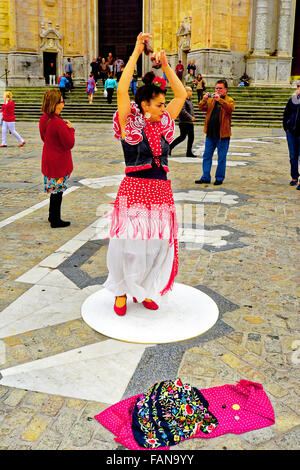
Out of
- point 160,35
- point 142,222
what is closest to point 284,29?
point 160,35

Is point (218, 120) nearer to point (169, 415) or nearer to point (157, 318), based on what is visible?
point (157, 318)

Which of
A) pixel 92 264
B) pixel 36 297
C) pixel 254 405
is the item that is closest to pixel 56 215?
pixel 92 264

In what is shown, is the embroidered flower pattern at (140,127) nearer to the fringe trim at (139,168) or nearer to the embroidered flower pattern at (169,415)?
the fringe trim at (139,168)

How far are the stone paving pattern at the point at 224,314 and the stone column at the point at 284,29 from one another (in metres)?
21.6

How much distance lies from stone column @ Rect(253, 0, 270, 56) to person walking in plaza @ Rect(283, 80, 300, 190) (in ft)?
70.1

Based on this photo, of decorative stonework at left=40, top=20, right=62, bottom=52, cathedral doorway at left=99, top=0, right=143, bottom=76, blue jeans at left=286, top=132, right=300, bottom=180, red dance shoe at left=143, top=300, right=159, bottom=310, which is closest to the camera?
red dance shoe at left=143, top=300, right=159, bottom=310

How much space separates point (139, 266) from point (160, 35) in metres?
31.9

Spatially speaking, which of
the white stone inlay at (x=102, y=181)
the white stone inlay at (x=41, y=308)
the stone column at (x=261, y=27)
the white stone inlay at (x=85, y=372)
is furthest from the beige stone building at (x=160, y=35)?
the white stone inlay at (x=85, y=372)

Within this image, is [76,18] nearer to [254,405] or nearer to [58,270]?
[58,270]

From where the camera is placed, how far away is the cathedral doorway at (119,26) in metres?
34.0

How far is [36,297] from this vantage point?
13.4ft

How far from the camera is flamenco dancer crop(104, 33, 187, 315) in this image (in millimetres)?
3352

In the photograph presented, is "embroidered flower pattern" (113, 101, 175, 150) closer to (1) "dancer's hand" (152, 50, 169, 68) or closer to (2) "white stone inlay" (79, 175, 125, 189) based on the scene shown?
(1) "dancer's hand" (152, 50, 169, 68)

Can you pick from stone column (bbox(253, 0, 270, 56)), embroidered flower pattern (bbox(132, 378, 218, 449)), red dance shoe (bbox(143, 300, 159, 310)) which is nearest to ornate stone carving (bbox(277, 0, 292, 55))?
stone column (bbox(253, 0, 270, 56))
